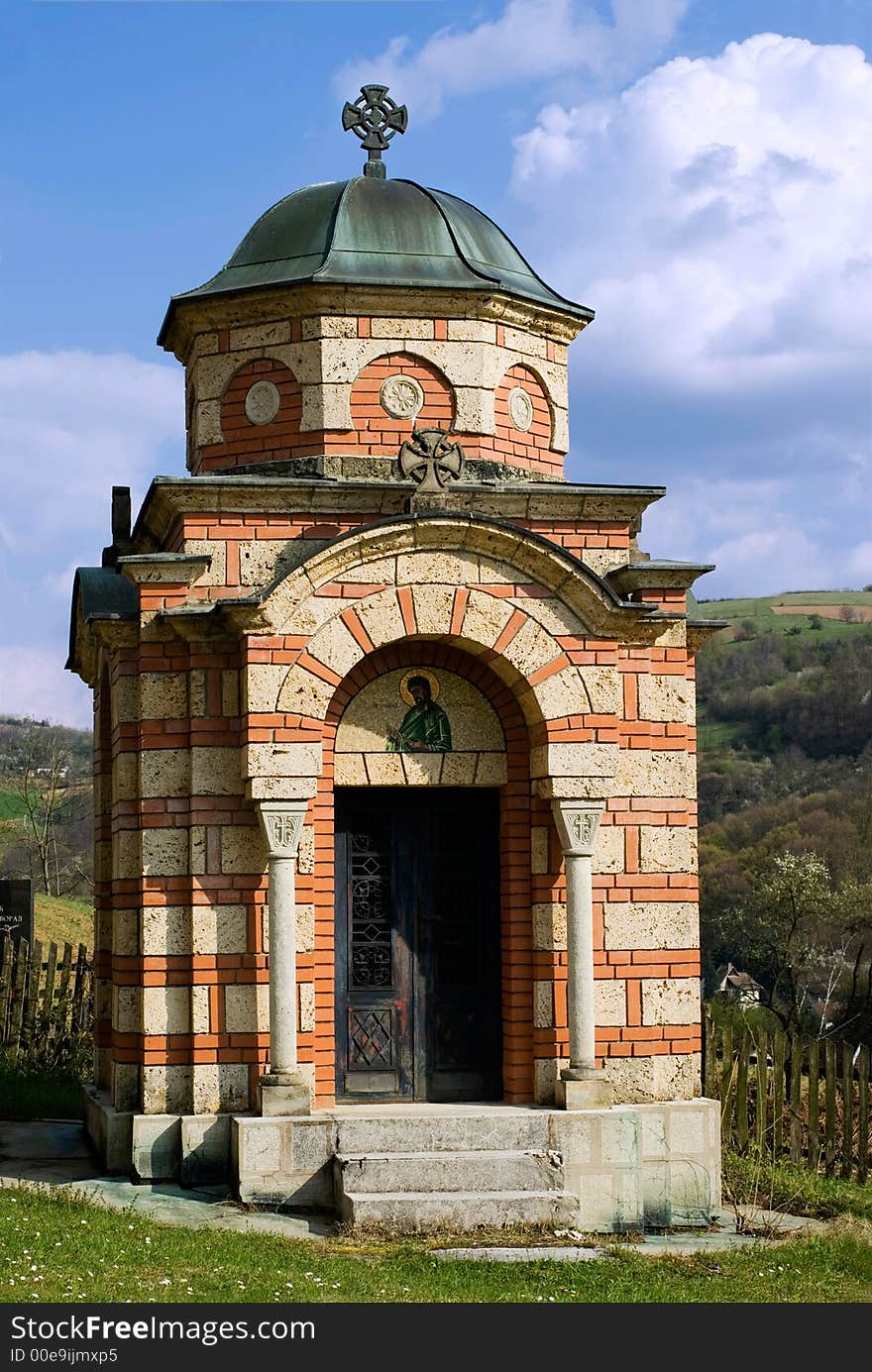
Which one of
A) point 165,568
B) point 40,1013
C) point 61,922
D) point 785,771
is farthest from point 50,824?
point 785,771

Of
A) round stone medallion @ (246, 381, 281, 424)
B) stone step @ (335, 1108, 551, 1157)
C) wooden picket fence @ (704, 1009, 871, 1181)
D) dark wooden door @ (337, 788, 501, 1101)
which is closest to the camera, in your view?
stone step @ (335, 1108, 551, 1157)

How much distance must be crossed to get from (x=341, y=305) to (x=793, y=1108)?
7272 mm

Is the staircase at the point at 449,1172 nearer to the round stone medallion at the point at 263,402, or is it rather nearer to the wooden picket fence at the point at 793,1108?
the wooden picket fence at the point at 793,1108

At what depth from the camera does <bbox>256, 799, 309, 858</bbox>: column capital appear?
35.8 feet

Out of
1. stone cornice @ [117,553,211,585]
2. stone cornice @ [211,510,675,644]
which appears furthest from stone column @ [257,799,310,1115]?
stone cornice @ [117,553,211,585]

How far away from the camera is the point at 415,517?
11.2m

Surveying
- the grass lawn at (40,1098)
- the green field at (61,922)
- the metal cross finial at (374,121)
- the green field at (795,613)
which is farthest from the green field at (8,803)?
the metal cross finial at (374,121)

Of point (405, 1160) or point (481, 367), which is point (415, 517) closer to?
point (481, 367)

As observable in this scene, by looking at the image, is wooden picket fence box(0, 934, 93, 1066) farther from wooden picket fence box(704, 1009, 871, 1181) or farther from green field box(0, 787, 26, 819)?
green field box(0, 787, 26, 819)

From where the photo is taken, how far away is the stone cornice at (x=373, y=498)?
11.5 m

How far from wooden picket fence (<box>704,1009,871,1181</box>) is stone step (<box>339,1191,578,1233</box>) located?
11.0ft

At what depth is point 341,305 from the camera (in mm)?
12383

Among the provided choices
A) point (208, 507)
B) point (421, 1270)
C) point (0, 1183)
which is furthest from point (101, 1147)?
point (208, 507)

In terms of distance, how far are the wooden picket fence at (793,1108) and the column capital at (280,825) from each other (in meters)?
4.57
